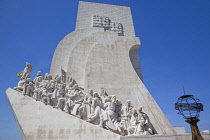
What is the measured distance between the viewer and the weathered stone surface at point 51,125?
571cm

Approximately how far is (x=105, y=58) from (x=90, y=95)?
2666 millimetres

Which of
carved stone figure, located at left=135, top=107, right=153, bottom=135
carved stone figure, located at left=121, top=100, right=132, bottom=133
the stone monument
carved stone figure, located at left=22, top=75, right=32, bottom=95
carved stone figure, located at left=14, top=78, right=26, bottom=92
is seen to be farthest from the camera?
carved stone figure, located at left=14, top=78, right=26, bottom=92

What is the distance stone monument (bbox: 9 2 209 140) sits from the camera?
233 inches

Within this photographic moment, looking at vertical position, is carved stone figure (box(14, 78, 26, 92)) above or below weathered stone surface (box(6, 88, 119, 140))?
above

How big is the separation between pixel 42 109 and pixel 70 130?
55.8 inches

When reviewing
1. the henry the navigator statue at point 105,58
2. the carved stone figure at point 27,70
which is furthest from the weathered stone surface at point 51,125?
the henry the navigator statue at point 105,58

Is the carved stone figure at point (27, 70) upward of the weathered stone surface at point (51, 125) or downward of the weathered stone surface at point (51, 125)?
upward

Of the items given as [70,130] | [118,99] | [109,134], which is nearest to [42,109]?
[70,130]

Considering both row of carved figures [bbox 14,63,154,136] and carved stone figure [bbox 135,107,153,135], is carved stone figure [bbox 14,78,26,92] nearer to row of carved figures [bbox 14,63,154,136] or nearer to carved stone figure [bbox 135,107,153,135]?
row of carved figures [bbox 14,63,154,136]

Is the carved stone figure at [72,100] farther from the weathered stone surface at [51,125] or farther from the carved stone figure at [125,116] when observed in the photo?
the carved stone figure at [125,116]

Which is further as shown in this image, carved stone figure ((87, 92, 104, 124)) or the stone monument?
carved stone figure ((87, 92, 104, 124))

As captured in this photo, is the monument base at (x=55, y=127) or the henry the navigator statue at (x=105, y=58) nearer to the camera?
the monument base at (x=55, y=127)

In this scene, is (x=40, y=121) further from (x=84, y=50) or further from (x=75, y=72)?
(x=84, y=50)

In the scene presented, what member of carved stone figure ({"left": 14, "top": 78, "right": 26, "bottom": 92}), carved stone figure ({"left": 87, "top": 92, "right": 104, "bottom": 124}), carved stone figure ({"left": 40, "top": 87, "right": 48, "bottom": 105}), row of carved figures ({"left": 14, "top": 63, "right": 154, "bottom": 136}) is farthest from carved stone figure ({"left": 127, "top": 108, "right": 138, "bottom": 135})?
carved stone figure ({"left": 14, "top": 78, "right": 26, "bottom": 92})
